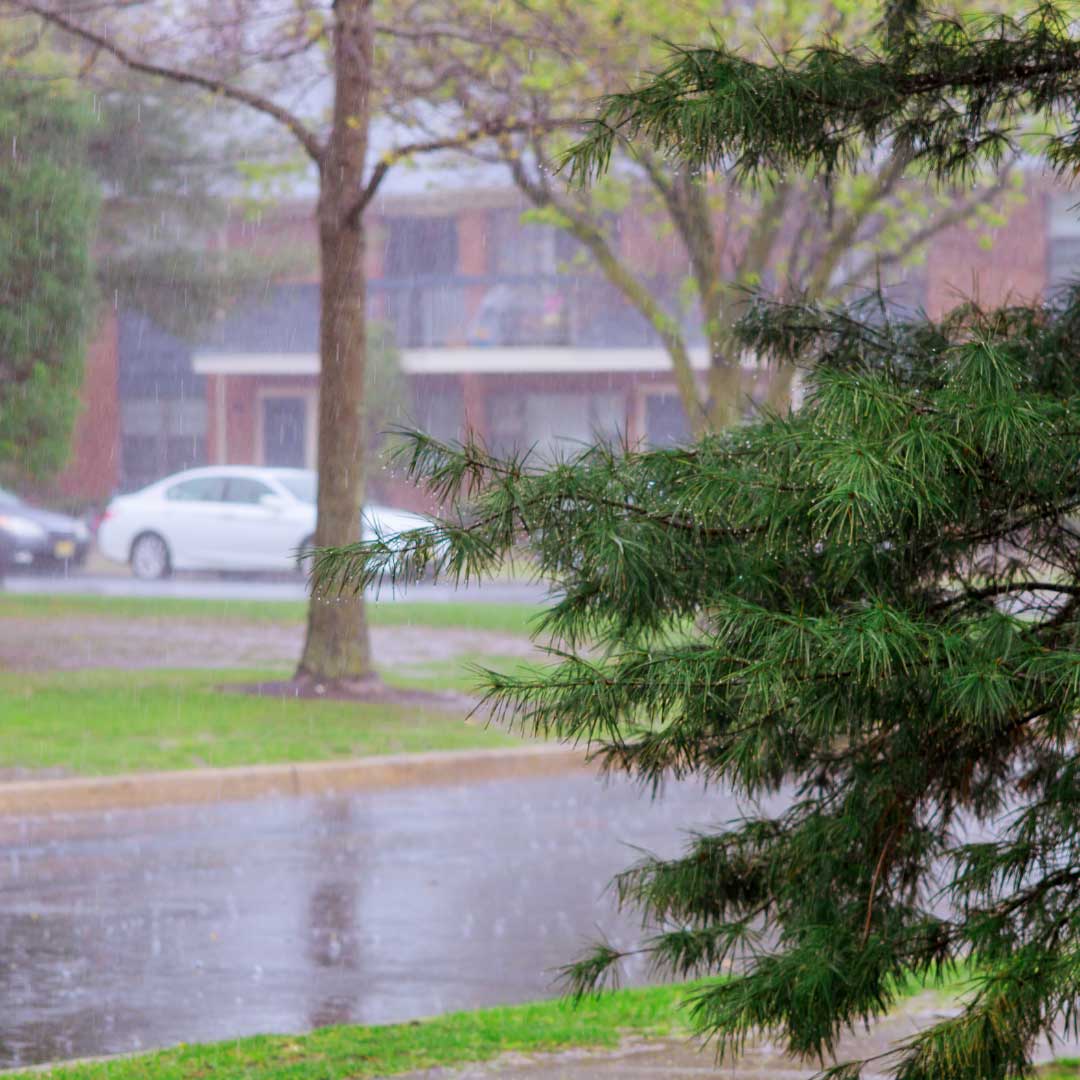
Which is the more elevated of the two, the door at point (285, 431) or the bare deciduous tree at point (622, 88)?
the bare deciduous tree at point (622, 88)

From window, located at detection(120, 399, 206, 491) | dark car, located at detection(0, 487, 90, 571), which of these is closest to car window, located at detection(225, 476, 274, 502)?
dark car, located at detection(0, 487, 90, 571)

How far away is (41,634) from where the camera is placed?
18297mm

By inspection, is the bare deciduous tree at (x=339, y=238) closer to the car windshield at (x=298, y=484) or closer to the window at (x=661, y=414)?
the car windshield at (x=298, y=484)

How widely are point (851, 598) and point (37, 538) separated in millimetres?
24899

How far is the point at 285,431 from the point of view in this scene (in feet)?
128

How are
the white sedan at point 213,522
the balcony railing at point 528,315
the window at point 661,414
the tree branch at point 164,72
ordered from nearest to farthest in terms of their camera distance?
the tree branch at point 164,72, the white sedan at point 213,522, the balcony railing at point 528,315, the window at point 661,414

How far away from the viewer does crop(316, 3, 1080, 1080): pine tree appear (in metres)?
3.41

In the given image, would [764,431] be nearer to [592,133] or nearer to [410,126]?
[592,133]

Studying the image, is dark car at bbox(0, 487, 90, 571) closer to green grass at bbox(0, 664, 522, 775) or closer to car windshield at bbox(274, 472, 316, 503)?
car windshield at bbox(274, 472, 316, 503)

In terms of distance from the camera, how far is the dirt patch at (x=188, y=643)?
647 inches

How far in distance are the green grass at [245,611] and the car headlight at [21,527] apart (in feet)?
13.7

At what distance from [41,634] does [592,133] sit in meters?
15.2

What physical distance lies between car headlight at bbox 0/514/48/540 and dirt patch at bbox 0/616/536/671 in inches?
292

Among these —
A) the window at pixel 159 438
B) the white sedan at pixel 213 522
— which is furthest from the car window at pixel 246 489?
the window at pixel 159 438
